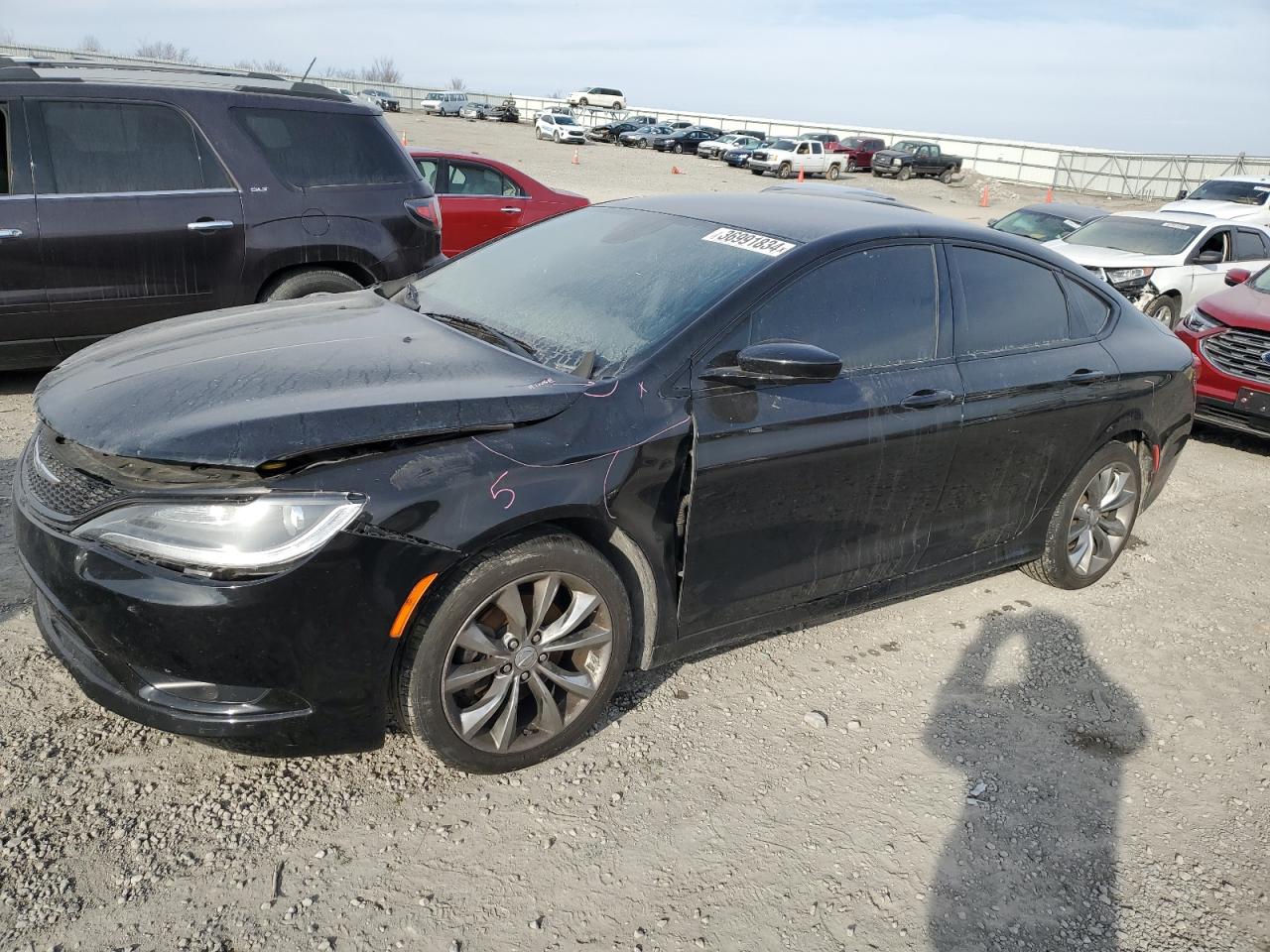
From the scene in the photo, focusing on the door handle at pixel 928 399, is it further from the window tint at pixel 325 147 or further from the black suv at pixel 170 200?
the window tint at pixel 325 147

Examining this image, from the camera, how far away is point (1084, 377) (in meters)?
4.18

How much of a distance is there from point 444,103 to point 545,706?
5866 cm

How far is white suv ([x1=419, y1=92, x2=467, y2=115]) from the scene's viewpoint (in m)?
55.8

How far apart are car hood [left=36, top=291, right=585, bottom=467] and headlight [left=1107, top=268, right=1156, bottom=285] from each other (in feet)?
30.6

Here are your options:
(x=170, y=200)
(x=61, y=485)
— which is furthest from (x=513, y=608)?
(x=170, y=200)

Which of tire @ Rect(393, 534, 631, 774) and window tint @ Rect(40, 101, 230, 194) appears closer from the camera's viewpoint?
tire @ Rect(393, 534, 631, 774)

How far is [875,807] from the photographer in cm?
305

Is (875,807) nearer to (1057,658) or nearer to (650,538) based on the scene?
(650,538)

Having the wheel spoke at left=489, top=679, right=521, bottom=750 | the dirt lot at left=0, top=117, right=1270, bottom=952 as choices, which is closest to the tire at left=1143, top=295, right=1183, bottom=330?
the dirt lot at left=0, top=117, right=1270, bottom=952

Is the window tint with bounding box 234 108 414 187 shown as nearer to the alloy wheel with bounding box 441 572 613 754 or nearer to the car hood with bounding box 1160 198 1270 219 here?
the alloy wheel with bounding box 441 572 613 754

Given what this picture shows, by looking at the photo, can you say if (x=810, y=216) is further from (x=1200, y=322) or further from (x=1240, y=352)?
(x=1200, y=322)

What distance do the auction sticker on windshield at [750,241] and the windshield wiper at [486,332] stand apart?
839 mm

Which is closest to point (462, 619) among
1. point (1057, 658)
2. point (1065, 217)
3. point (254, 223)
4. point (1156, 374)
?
point (1057, 658)

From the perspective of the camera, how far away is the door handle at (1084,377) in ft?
13.5
